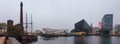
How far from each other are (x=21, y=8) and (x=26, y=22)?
30873mm

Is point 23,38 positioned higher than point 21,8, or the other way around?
point 21,8

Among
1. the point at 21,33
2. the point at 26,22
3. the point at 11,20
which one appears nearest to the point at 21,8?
the point at 21,33

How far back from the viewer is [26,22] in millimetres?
97875

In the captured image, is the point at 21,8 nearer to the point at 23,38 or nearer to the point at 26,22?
the point at 23,38

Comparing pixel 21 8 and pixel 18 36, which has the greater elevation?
pixel 21 8

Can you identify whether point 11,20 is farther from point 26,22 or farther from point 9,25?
point 26,22

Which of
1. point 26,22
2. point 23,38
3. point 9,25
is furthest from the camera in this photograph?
point 26,22

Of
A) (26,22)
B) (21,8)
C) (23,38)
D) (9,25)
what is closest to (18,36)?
(23,38)

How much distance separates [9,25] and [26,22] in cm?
1490

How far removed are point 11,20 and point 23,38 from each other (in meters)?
20.5

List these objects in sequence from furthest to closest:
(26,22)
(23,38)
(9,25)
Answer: (26,22)
(9,25)
(23,38)

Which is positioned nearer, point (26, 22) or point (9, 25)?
point (9, 25)

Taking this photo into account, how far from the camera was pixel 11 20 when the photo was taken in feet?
276

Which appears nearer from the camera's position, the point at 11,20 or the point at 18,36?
the point at 18,36
